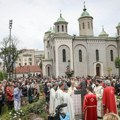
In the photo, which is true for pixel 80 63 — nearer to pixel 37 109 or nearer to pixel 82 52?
pixel 82 52

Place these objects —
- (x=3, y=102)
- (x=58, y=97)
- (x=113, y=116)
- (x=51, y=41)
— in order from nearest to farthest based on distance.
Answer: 1. (x=113, y=116)
2. (x=58, y=97)
3. (x=3, y=102)
4. (x=51, y=41)

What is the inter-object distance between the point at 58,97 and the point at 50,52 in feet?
177

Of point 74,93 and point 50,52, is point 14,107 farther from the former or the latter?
point 50,52

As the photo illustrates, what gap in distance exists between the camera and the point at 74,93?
12.7 metres

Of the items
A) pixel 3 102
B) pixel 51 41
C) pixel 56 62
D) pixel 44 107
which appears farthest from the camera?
pixel 51 41

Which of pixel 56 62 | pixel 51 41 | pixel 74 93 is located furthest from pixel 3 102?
pixel 51 41

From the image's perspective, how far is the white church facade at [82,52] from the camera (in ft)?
194

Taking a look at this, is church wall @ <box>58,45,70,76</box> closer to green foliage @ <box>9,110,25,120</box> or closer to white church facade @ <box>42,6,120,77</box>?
white church facade @ <box>42,6,120,77</box>

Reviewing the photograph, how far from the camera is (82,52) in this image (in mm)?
61281

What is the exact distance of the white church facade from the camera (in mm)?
59094

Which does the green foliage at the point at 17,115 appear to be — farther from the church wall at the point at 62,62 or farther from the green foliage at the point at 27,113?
the church wall at the point at 62,62

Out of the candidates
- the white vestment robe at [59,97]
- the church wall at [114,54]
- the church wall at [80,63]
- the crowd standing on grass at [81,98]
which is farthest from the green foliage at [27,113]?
the church wall at [114,54]

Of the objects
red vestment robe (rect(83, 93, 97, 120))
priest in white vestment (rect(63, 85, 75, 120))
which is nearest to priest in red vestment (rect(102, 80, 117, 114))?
red vestment robe (rect(83, 93, 97, 120))

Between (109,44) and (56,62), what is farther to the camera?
(109,44)
